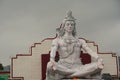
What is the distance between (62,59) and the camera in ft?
53.1

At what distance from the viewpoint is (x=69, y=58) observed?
16188 millimetres

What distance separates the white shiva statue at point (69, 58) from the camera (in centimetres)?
1543

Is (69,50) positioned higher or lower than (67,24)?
lower

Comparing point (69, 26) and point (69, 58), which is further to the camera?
point (69, 26)

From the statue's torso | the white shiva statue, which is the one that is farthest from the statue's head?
the statue's torso

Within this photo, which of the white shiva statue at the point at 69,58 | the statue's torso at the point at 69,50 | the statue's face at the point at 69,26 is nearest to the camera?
the white shiva statue at the point at 69,58

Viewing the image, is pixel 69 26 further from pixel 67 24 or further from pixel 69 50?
pixel 69 50

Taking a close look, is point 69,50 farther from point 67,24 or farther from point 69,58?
point 67,24

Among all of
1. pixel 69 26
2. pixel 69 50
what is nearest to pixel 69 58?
pixel 69 50

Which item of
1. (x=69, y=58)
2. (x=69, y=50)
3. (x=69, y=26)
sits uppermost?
(x=69, y=26)

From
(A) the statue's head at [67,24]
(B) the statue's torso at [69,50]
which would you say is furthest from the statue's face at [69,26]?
(B) the statue's torso at [69,50]

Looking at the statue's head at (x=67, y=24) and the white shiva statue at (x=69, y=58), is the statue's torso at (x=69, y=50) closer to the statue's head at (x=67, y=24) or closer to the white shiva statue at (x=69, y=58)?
the white shiva statue at (x=69, y=58)

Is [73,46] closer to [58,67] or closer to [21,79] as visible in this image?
[58,67]

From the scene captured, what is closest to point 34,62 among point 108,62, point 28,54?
point 28,54
